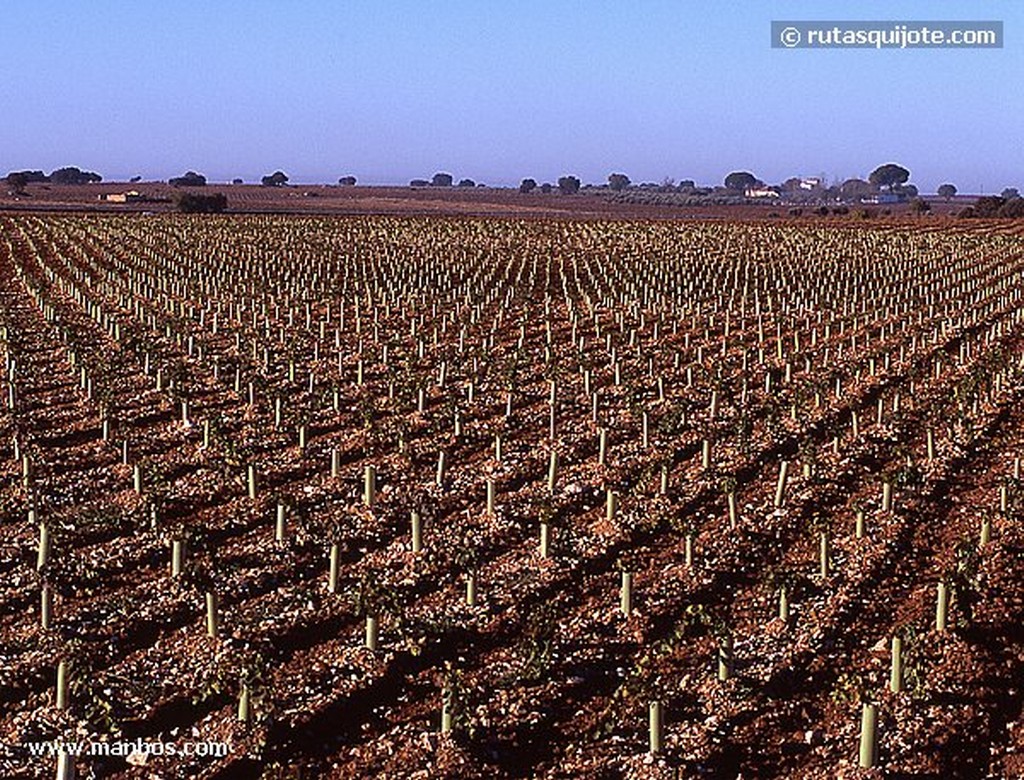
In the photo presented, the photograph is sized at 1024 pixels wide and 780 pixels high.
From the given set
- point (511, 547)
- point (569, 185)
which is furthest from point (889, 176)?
point (511, 547)

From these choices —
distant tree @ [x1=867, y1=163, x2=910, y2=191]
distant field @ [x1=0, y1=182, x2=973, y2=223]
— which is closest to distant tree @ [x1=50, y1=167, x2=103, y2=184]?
distant field @ [x1=0, y1=182, x2=973, y2=223]

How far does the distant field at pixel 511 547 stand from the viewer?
21.4 ft

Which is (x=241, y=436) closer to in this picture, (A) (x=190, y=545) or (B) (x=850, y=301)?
(A) (x=190, y=545)

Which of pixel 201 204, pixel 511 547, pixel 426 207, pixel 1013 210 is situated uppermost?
pixel 426 207

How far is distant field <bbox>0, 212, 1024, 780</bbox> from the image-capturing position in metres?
6.53

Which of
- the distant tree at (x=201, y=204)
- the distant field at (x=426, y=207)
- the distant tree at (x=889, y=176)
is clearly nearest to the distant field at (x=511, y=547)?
the distant tree at (x=201, y=204)

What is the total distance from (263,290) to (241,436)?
13.5 metres

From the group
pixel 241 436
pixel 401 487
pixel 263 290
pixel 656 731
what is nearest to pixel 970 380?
pixel 401 487

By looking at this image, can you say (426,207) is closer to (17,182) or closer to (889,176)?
(17,182)

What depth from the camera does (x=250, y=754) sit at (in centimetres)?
624

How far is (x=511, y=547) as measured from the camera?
9406 mm

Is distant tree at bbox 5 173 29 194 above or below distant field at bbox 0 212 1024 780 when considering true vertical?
above

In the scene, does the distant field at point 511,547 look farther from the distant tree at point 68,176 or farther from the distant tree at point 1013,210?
the distant tree at point 68,176

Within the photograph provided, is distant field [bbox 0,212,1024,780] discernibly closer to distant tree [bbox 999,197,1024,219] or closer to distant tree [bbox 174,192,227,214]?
distant tree [bbox 174,192,227,214]
